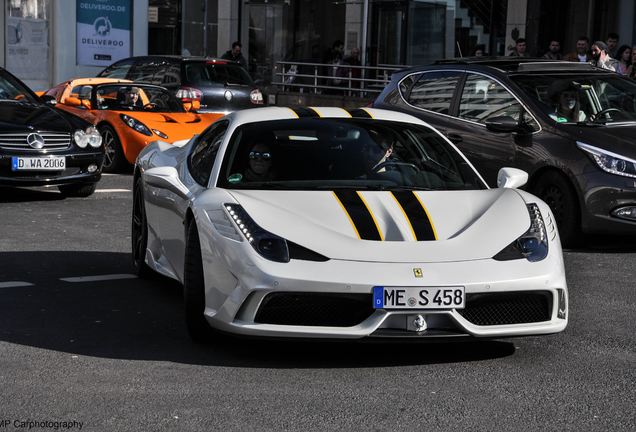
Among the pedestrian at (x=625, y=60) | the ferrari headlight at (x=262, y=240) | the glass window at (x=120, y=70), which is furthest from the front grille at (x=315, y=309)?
the glass window at (x=120, y=70)

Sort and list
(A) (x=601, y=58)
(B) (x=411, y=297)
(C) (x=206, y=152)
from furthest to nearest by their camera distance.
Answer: (A) (x=601, y=58)
(C) (x=206, y=152)
(B) (x=411, y=297)

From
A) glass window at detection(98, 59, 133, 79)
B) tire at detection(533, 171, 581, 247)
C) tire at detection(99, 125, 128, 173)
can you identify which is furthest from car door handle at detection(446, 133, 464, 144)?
glass window at detection(98, 59, 133, 79)

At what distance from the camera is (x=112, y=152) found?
1711 centimetres

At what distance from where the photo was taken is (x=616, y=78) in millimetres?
11883

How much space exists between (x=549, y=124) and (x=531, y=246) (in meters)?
4.97

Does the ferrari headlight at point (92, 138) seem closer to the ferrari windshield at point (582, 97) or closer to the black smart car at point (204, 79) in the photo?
the ferrari windshield at point (582, 97)

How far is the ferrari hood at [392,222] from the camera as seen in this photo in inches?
236

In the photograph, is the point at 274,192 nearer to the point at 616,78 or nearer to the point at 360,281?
the point at 360,281

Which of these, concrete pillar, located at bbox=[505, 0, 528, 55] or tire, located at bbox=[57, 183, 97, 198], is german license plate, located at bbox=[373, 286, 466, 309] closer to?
tire, located at bbox=[57, 183, 97, 198]

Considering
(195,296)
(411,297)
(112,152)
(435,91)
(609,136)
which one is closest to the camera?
(411,297)

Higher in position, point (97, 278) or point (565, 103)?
point (565, 103)

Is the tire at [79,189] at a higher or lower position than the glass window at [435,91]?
lower

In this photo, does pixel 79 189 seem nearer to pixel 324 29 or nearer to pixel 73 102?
pixel 73 102

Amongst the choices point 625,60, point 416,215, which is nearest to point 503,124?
point 416,215
